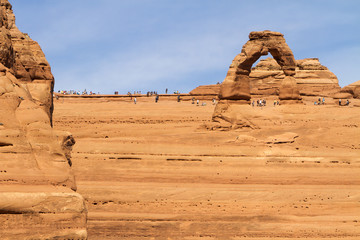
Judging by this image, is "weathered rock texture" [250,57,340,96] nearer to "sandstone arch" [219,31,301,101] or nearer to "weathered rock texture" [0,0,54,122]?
"sandstone arch" [219,31,301,101]

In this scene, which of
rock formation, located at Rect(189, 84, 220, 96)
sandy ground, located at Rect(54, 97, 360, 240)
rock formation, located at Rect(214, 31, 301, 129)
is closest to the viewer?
sandy ground, located at Rect(54, 97, 360, 240)

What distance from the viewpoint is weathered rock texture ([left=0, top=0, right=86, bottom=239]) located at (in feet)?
18.1

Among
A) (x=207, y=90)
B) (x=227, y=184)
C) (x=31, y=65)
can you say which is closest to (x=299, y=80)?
(x=207, y=90)

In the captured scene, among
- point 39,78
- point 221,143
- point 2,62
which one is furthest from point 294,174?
point 2,62

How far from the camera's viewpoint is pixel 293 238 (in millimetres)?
11484

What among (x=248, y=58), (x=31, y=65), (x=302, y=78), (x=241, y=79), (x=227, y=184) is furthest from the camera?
(x=302, y=78)

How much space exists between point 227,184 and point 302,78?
41331mm

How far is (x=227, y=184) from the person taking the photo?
15922mm

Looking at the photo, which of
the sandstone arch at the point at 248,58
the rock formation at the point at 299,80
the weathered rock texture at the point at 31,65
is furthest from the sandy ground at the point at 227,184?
the rock formation at the point at 299,80

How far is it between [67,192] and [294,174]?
39.2 feet

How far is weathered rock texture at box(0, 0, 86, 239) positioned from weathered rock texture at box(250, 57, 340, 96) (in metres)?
45.9

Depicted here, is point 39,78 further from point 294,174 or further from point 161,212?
point 294,174

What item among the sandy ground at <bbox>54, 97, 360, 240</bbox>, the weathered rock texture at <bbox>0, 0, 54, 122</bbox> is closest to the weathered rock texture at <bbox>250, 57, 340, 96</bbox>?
the sandy ground at <bbox>54, 97, 360, 240</bbox>

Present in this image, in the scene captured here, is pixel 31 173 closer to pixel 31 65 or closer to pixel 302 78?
pixel 31 65
